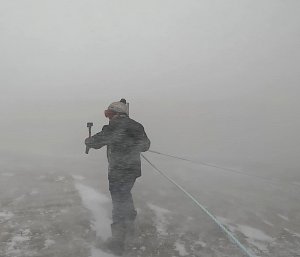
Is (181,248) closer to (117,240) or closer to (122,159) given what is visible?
(117,240)

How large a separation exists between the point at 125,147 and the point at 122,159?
0.16m

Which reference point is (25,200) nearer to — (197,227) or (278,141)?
(197,227)

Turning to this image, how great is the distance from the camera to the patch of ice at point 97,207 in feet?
20.2

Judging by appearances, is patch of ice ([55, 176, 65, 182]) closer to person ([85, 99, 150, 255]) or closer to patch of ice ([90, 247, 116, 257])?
person ([85, 99, 150, 255])

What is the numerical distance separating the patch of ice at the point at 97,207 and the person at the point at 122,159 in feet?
1.14

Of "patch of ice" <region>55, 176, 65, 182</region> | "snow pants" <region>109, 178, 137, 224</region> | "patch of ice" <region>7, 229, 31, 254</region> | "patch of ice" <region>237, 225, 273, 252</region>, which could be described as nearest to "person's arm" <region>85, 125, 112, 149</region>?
"snow pants" <region>109, 178, 137, 224</region>

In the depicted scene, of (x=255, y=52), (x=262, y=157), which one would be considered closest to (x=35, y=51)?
(x=255, y=52)

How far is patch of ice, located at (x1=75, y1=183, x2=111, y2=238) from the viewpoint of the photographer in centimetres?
616

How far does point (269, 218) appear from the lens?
726 centimetres

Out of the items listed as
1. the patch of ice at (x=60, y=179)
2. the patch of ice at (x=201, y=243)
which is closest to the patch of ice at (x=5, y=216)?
the patch of ice at (x=60, y=179)

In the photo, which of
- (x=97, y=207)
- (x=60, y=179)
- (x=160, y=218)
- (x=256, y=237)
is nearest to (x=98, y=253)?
(x=160, y=218)

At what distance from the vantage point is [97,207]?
7219mm

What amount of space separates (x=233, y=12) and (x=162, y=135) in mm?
98934

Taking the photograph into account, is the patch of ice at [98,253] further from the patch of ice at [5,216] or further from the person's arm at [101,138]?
the patch of ice at [5,216]
